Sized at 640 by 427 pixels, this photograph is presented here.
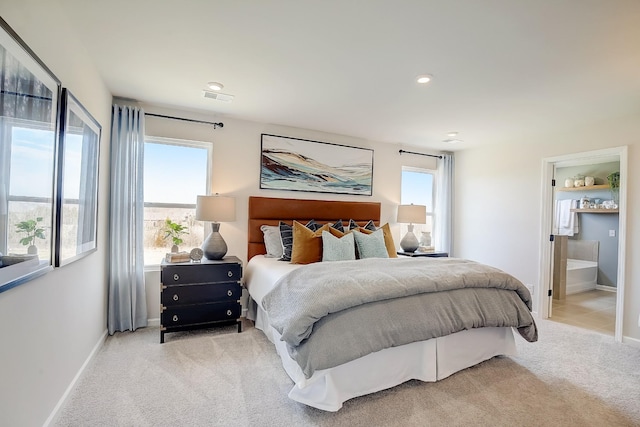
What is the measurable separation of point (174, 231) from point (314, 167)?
197cm

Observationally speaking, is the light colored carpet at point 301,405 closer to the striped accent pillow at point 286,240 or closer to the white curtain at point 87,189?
the striped accent pillow at point 286,240

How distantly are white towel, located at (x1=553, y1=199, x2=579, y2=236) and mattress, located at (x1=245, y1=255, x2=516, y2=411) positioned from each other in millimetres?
4910

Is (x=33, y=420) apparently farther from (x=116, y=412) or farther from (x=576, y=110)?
(x=576, y=110)

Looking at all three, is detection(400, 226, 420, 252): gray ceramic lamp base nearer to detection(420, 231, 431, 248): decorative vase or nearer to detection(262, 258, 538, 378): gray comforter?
detection(420, 231, 431, 248): decorative vase

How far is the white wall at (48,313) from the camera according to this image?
1346 millimetres

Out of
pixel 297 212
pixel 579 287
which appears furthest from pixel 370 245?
pixel 579 287

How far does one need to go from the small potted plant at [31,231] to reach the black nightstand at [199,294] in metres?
1.52

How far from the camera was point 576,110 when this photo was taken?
10.6 ft

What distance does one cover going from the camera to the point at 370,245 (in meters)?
3.49

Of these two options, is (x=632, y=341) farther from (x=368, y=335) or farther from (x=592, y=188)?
(x=592, y=188)

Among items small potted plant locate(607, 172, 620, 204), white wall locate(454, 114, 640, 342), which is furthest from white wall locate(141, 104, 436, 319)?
small potted plant locate(607, 172, 620, 204)

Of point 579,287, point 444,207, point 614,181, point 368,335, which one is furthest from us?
point 579,287

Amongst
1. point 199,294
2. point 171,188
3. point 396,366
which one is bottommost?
point 396,366

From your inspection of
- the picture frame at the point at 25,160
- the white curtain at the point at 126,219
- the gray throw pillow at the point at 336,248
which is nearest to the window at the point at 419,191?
the gray throw pillow at the point at 336,248
